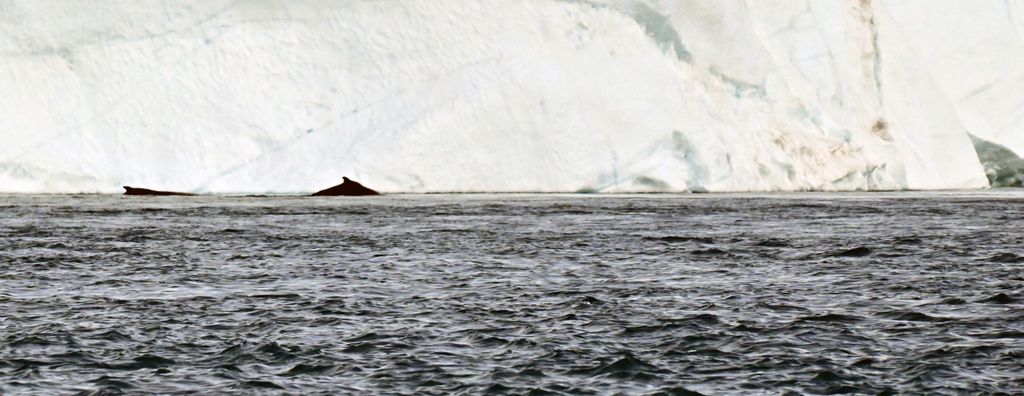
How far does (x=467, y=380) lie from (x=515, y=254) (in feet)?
30.7

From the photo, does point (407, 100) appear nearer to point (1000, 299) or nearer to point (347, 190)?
point (347, 190)

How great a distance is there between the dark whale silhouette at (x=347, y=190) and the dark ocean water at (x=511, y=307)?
35.2 feet

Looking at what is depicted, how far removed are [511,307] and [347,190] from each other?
23.6m

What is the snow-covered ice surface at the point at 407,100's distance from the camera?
3631 cm

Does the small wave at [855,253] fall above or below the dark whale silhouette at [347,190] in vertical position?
below

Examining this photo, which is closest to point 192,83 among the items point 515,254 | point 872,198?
point 872,198

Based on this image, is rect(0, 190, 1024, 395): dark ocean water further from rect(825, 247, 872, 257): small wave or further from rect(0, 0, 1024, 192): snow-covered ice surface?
rect(0, 0, 1024, 192): snow-covered ice surface

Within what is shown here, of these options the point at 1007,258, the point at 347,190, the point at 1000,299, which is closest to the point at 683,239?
the point at 1007,258

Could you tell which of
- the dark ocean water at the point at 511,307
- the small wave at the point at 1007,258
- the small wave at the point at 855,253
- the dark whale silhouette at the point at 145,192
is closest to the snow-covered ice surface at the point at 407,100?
the dark whale silhouette at the point at 145,192

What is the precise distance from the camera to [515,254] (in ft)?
61.2

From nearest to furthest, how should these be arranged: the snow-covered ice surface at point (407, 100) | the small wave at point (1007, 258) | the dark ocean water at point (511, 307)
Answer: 1. the dark ocean water at point (511, 307)
2. the small wave at point (1007, 258)
3. the snow-covered ice surface at point (407, 100)

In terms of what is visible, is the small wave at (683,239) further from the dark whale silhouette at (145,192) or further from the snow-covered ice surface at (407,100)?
the dark whale silhouette at (145,192)

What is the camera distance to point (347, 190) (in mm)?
36188

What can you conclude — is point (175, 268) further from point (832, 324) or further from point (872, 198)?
point (872, 198)
